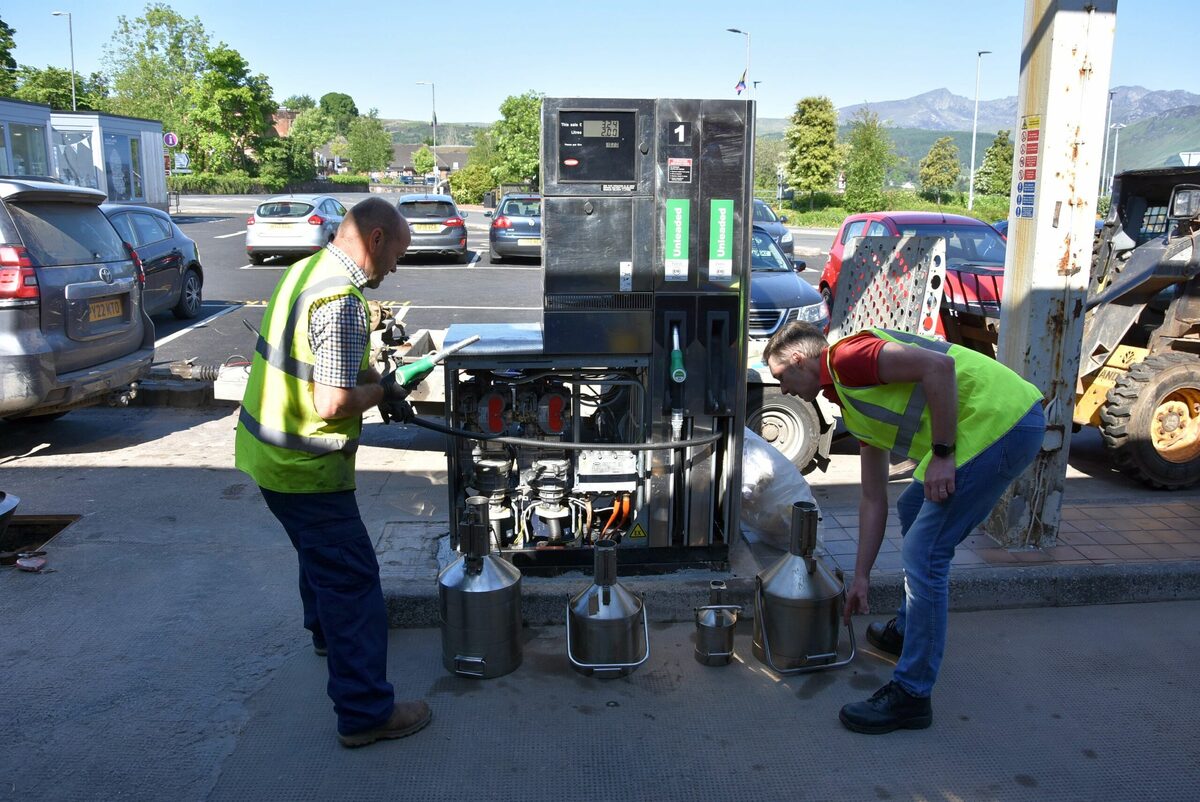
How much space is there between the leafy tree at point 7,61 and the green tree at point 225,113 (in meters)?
11.9

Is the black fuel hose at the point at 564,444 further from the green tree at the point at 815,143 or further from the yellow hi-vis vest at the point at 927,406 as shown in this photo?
the green tree at the point at 815,143

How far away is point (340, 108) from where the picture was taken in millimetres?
155875

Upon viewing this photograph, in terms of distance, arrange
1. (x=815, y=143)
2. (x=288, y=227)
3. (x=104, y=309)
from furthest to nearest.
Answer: (x=815, y=143)
(x=288, y=227)
(x=104, y=309)

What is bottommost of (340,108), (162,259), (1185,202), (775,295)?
(775,295)

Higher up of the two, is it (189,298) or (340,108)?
(340,108)

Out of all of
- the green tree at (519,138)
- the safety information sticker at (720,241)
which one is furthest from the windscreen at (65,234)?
the green tree at (519,138)

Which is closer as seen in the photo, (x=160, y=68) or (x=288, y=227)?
(x=288, y=227)

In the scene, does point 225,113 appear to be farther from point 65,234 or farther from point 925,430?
point 925,430

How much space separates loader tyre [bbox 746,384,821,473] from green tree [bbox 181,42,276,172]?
58803 millimetres

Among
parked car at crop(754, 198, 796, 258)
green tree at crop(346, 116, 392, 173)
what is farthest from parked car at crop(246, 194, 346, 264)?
green tree at crop(346, 116, 392, 173)

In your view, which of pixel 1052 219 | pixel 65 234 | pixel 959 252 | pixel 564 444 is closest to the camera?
pixel 564 444

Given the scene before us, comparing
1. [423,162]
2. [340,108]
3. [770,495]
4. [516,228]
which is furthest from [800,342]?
[340,108]

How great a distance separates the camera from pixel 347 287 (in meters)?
3.37

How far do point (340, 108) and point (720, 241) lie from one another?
538 feet
